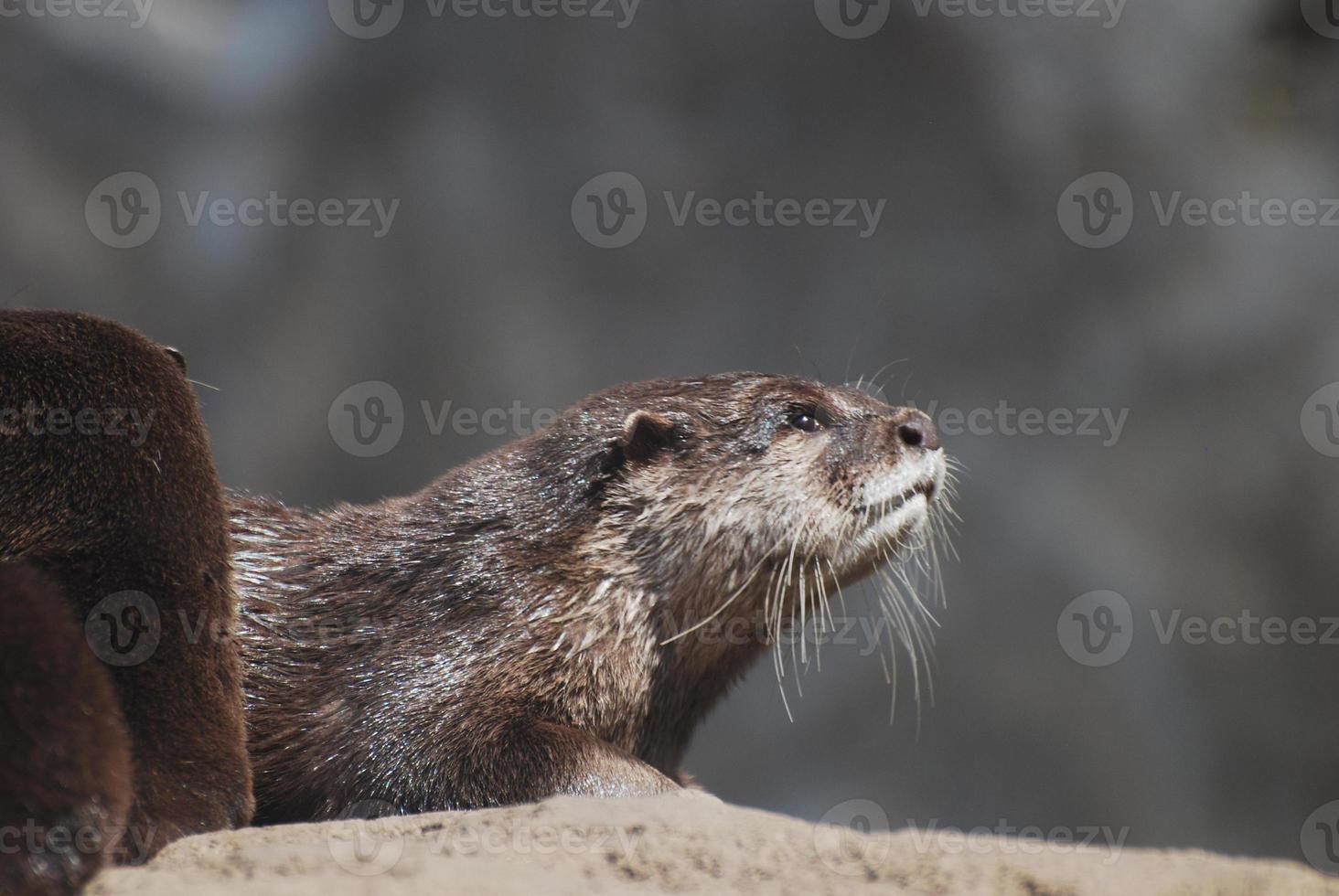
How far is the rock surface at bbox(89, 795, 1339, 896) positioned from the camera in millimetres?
1871

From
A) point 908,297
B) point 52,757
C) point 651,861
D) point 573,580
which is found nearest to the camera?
point 52,757

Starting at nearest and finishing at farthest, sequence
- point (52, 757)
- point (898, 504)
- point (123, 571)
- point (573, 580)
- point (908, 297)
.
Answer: point (52, 757) < point (123, 571) < point (573, 580) < point (898, 504) < point (908, 297)

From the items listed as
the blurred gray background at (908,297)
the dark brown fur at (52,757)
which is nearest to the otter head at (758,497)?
the dark brown fur at (52,757)

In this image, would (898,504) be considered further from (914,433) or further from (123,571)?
(123,571)

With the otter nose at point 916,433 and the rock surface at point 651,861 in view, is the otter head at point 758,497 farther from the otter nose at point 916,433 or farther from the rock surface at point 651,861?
the rock surface at point 651,861

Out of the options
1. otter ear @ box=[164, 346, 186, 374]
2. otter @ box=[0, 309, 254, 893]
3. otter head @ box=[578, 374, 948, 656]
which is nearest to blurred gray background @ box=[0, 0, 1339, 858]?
otter head @ box=[578, 374, 948, 656]

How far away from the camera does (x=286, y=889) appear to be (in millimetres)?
1777

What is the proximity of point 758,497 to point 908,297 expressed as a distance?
3400 mm

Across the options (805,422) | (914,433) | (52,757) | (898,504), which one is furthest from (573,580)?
(52,757)

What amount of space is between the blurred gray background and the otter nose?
2832 millimetres

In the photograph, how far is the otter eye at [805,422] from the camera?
3.50 m

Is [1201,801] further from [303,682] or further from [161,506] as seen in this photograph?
[161,506]

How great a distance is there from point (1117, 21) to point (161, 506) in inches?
213

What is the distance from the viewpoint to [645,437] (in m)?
3.44
